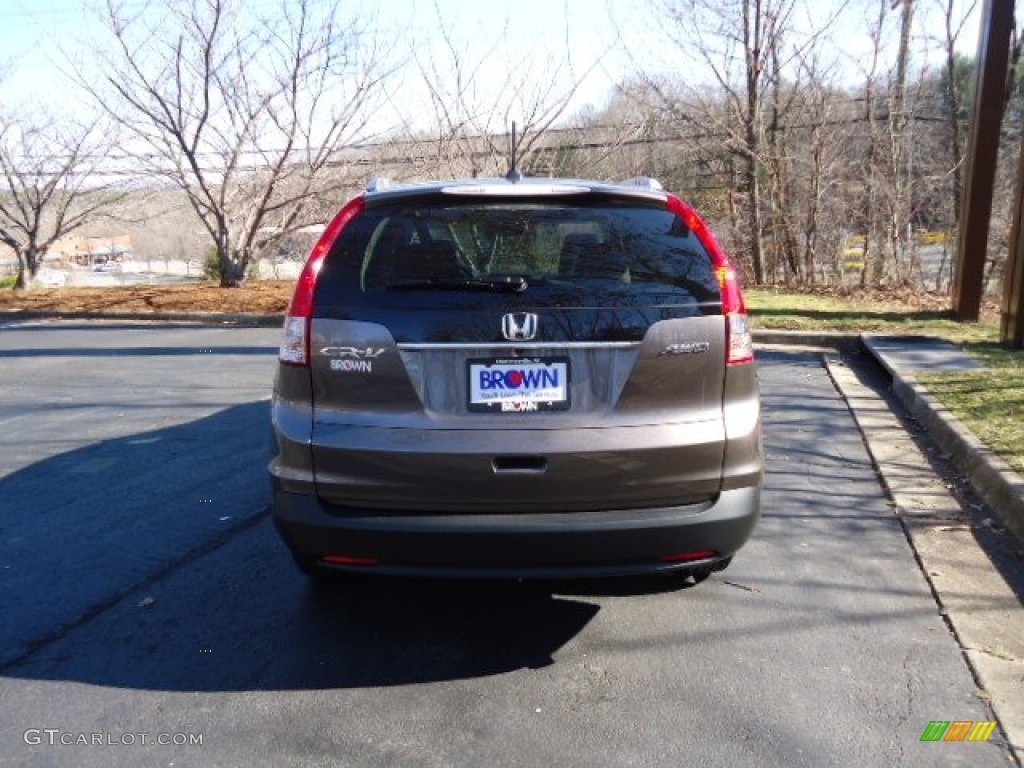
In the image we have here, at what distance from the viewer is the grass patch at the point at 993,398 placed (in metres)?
5.29

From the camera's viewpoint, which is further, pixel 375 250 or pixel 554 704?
pixel 375 250

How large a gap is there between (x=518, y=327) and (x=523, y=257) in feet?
1.29

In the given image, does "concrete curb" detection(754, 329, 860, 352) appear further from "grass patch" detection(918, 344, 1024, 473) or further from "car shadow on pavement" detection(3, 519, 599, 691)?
"car shadow on pavement" detection(3, 519, 599, 691)

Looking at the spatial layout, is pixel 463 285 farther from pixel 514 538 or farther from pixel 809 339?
pixel 809 339

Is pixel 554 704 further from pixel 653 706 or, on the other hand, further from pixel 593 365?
pixel 593 365

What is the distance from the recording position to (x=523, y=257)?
314 cm

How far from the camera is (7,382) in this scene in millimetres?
8727

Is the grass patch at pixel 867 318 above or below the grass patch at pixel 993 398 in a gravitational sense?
above

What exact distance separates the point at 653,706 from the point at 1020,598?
1.84 metres

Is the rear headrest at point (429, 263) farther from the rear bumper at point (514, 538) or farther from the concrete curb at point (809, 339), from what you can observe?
the concrete curb at point (809, 339)

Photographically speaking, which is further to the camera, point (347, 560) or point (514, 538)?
point (347, 560)

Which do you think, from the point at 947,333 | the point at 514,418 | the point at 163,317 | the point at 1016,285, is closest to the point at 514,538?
the point at 514,418

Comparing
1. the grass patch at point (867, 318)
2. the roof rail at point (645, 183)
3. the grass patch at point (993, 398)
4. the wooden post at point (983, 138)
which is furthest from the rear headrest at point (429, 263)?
the wooden post at point (983, 138)

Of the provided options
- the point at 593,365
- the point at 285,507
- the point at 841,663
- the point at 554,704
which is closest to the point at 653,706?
the point at 554,704
